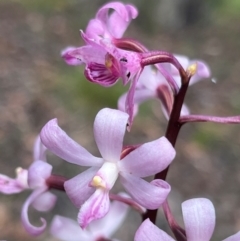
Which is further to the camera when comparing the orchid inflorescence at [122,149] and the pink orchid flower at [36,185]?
the pink orchid flower at [36,185]

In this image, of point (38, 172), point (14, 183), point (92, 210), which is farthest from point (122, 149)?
point (14, 183)

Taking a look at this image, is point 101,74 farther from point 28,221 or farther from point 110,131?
point 28,221

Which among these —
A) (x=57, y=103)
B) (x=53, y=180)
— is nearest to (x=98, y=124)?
(x=53, y=180)

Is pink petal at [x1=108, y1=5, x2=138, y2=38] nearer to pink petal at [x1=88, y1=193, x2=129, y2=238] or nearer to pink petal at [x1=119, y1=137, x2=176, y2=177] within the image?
pink petal at [x1=119, y1=137, x2=176, y2=177]

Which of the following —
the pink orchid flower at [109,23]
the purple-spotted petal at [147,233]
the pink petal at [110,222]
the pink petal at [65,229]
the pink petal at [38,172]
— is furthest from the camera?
the pink petal at [110,222]

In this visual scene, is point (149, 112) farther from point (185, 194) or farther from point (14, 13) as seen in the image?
point (14, 13)

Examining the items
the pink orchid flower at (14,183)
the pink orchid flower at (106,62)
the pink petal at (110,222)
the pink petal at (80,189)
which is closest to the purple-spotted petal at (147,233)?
the pink petal at (80,189)

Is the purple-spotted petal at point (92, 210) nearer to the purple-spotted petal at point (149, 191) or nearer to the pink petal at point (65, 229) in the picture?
the purple-spotted petal at point (149, 191)
